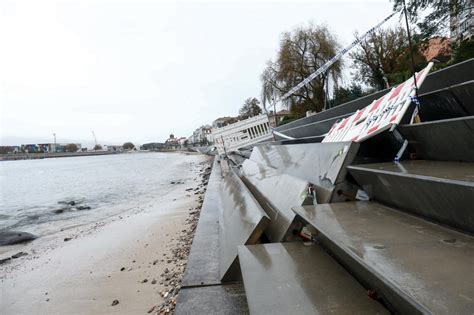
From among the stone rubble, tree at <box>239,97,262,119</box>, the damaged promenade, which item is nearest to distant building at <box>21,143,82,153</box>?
tree at <box>239,97,262,119</box>

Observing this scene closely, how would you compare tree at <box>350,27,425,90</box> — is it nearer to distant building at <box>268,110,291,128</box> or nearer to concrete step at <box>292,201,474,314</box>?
distant building at <box>268,110,291,128</box>

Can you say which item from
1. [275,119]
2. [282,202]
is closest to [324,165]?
[282,202]

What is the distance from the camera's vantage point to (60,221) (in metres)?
12.8

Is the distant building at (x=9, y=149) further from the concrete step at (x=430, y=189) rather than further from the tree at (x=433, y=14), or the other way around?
the concrete step at (x=430, y=189)

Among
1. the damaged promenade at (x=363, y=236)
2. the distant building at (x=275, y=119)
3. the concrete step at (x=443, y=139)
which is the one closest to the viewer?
the damaged promenade at (x=363, y=236)

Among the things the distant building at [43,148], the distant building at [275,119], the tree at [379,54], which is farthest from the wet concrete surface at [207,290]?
the distant building at [43,148]

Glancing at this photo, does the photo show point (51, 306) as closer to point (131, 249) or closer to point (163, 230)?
point (131, 249)

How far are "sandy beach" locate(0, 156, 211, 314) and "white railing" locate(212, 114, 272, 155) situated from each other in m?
11.7

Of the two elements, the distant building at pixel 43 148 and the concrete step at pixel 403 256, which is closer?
the concrete step at pixel 403 256

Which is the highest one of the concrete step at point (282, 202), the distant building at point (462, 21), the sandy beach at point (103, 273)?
the distant building at point (462, 21)

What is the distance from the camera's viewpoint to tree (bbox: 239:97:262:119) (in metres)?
72.3

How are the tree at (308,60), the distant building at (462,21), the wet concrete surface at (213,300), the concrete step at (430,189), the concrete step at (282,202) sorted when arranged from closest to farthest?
1. the concrete step at (430,189)
2. the wet concrete surface at (213,300)
3. the concrete step at (282,202)
4. the distant building at (462,21)
5. the tree at (308,60)

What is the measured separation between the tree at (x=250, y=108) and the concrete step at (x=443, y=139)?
6931 centimetres

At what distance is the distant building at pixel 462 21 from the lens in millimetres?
9203
